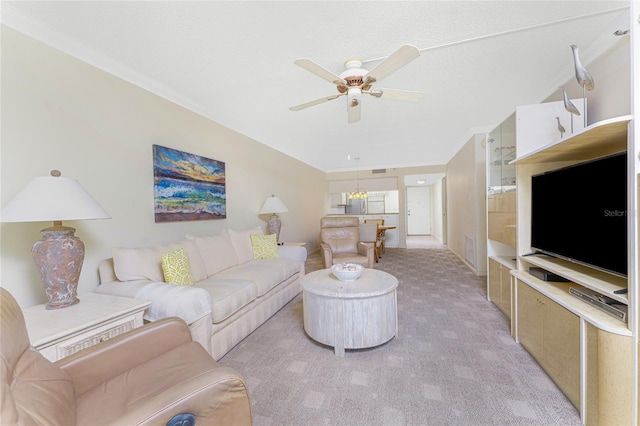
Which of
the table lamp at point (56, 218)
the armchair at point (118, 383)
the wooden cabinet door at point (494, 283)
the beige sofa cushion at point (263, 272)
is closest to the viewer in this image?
the armchair at point (118, 383)

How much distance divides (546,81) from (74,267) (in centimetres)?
454

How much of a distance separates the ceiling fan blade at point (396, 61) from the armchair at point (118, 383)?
6.51 feet

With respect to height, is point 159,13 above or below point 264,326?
above

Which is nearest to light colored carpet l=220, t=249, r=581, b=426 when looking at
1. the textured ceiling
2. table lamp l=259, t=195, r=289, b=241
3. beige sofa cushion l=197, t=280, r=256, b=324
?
beige sofa cushion l=197, t=280, r=256, b=324

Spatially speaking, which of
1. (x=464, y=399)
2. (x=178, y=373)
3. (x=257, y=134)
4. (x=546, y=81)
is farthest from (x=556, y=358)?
(x=257, y=134)

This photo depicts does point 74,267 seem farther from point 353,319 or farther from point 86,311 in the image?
point 353,319

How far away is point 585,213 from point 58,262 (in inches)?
131

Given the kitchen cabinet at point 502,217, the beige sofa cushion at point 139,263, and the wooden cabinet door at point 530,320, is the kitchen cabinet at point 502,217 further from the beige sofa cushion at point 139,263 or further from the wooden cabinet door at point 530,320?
the beige sofa cushion at point 139,263

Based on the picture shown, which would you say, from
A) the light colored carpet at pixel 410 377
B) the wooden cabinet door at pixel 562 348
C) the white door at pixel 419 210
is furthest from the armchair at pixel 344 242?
the white door at pixel 419 210

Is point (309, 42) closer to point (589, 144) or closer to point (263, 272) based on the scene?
point (589, 144)

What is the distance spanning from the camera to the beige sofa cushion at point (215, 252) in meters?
2.69

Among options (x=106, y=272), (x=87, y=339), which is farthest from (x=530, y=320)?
(x=106, y=272)

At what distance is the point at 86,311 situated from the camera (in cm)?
157

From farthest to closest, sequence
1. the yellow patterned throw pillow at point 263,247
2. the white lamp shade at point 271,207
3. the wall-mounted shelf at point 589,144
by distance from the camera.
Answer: the white lamp shade at point 271,207, the yellow patterned throw pillow at point 263,247, the wall-mounted shelf at point 589,144
